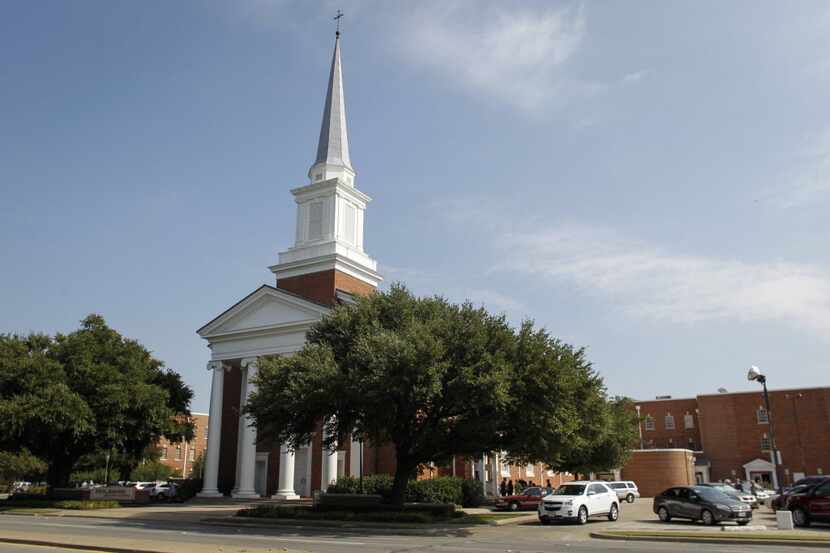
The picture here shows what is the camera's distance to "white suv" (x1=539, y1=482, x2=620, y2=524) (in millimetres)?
28406

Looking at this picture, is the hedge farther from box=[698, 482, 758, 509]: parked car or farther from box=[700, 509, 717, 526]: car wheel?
box=[700, 509, 717, 526]: car wheel

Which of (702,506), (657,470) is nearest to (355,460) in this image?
(702,506)

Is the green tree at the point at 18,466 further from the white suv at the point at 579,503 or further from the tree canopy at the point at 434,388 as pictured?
the white suv at the point at 579,503

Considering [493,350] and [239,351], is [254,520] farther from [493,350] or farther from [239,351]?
[239,351]

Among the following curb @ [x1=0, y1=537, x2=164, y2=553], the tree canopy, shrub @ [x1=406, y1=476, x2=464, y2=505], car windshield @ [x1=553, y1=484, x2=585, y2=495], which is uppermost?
the tree canopy

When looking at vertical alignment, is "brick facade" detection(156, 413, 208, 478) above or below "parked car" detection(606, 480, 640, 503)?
above

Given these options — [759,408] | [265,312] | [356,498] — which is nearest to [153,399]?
[265,312]

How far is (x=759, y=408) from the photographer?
77688mm

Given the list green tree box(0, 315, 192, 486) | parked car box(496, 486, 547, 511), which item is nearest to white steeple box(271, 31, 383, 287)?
green tree box(0, 315, 192, 486)

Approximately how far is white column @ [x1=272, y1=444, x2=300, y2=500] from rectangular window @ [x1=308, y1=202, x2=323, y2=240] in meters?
17.1

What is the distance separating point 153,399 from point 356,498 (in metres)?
18.5

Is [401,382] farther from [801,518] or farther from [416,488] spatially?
[801,518]

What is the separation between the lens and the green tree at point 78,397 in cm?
3866

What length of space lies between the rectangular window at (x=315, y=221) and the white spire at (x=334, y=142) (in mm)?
2509
